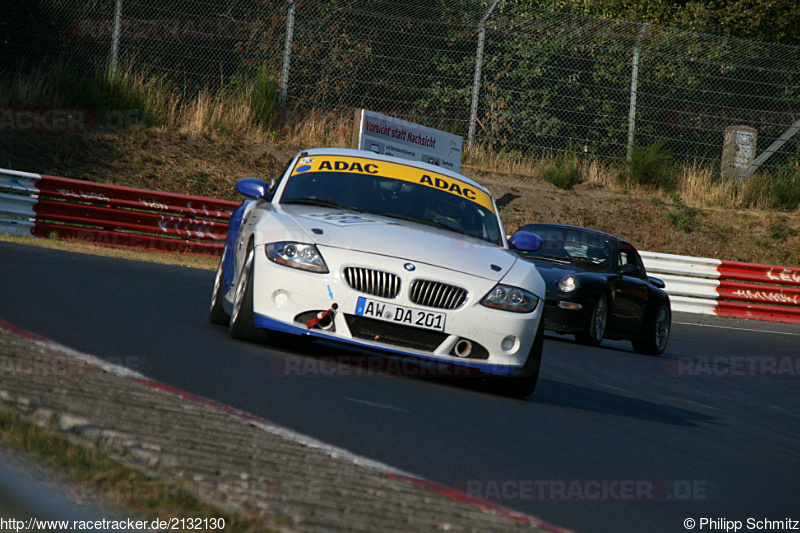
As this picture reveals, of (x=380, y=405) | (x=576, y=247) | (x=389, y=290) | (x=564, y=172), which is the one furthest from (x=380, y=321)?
(x=564, y=172)

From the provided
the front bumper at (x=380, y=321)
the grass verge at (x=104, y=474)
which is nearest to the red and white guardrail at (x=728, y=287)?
the front bumper at (x=380, y=321)

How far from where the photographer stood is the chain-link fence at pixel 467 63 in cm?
2222

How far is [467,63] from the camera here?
2242 cm

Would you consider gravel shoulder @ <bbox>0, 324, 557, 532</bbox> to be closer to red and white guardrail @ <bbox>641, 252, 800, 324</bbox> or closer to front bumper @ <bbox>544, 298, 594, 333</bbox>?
front bumper @ <bbox>544, 298, 594, 333</bbox>

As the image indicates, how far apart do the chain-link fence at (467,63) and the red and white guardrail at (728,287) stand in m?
3.62

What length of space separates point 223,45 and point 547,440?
19.3m

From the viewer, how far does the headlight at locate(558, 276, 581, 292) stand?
12.6 metres

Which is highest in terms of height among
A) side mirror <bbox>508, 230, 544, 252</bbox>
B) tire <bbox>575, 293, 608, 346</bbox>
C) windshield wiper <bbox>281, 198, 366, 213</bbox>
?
windshield wiper <bbox>281, 198, 366, 213</bbox>

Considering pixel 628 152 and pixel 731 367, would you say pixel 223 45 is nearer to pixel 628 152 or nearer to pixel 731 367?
pixel 628 152

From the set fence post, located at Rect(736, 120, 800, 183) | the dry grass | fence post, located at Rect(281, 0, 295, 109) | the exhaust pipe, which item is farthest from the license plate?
fence post, located at Rect(736, 120, 800, 183)

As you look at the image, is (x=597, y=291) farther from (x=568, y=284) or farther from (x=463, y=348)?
(x=463, y=348)

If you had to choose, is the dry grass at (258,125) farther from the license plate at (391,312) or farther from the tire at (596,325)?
the license plate at (391,312)

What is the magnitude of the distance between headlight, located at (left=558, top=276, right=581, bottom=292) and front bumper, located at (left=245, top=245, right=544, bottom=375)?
19.8ft

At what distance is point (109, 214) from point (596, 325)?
9145 mm
